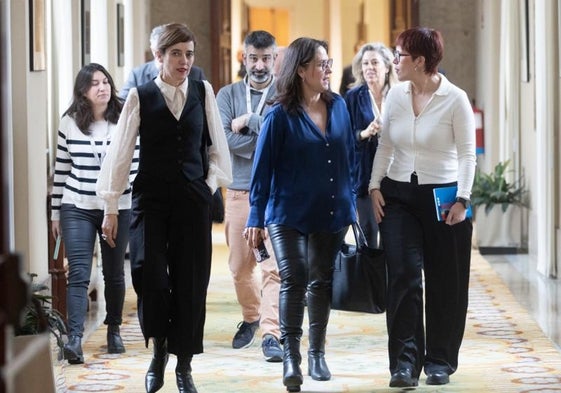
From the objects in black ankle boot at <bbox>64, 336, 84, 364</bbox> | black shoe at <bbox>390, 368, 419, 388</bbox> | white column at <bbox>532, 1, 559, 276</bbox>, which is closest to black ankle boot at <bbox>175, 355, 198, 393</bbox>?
black shoe at <bbox>390, 368, 419, 388</bbox>

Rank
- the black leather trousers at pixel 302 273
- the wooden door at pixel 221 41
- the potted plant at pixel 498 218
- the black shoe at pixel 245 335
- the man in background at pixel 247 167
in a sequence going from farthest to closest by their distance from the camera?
the wooden door at pixel 221 41, the potted plant at pixel 498 218, the black shoe at pixel 245 335, the man in background at pixel 247 167, the black leather trousers at pixel 302 273

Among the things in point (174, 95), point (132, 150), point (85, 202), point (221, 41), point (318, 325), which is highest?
point (221, 41)

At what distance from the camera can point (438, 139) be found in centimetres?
606

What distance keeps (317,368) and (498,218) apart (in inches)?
270

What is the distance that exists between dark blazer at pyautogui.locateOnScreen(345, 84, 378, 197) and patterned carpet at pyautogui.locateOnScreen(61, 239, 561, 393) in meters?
0.96

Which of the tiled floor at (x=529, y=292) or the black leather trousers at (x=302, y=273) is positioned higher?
the black leather trousers at (x=302, y=273)

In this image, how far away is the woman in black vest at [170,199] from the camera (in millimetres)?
5820

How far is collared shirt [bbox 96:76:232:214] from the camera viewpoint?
5855 millimetres

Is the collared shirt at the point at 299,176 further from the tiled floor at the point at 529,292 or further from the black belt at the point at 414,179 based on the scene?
the tiled floor at the point at 529,292

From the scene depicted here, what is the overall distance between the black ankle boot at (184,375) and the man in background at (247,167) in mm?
1392

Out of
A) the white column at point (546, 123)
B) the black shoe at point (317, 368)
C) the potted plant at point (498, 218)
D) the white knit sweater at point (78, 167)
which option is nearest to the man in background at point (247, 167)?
the white knit sweater at point (78, 167)

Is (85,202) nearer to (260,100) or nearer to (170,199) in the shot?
(260,100)

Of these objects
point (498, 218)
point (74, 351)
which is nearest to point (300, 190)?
point (74, 351)

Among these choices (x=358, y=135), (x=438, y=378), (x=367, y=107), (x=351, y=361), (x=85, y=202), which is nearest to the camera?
(x=438, y=378)
